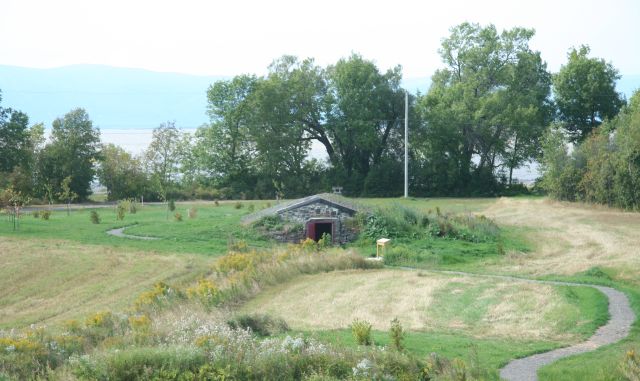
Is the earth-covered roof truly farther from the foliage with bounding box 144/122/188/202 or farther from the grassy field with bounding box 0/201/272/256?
the foliage with bounding box 144/122/188/202

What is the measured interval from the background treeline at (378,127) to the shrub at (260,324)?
154 ft

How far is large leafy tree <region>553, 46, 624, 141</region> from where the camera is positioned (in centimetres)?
6431

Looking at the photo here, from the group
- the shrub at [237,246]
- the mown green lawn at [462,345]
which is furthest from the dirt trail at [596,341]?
the shrub at [237,246]

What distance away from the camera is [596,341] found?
49.2 feet

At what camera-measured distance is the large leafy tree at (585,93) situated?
64.3m

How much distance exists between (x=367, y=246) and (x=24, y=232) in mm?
16169

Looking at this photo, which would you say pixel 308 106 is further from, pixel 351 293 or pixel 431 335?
pixel 431 335

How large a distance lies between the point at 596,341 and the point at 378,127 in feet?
169

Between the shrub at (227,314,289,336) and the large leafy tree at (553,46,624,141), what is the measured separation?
54.4 m

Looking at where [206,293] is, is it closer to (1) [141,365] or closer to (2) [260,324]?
(2) [260,324]

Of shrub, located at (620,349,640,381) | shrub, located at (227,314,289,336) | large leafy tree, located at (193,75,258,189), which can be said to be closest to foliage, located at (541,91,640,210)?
large leafy tree, located at (193,75,258,189)

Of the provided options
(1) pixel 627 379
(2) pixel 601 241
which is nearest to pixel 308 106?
(2) pixel 601 241

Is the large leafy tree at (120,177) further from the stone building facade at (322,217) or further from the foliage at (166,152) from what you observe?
the stone building facade at (322,217)

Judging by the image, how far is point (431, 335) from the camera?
1534cm
